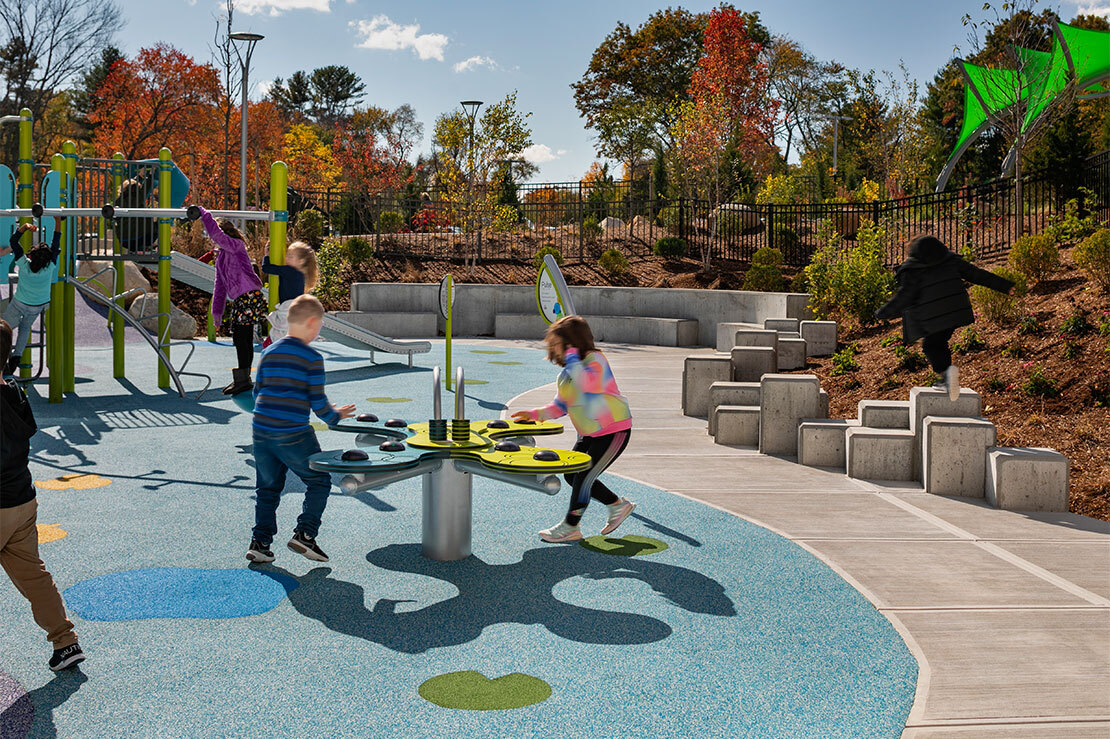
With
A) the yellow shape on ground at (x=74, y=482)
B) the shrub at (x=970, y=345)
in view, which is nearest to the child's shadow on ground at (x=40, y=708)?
the yellow shape on ground at (x=74, y=482)

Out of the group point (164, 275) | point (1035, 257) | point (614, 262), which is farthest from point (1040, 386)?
point (614, 262)

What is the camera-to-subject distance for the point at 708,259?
82.3 ft

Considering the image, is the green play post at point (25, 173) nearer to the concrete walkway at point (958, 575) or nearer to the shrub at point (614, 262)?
the concrete walkway at point (958, 575)

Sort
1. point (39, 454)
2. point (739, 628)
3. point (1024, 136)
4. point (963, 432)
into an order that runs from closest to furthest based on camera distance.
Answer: point (739, 628) < point (963, 432) < point (39, 454) < point (1024, 136)

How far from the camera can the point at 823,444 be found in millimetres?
8609

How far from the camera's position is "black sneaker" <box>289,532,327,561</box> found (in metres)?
5.51

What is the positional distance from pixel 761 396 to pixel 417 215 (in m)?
23.7

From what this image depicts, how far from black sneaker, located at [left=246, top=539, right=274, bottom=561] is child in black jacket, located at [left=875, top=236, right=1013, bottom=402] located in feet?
13.0

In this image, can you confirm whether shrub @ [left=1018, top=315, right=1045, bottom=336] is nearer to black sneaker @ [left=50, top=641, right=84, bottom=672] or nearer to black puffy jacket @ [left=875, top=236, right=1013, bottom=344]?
black puffy jacket @ [left=875, top=236, right=1013, bottom=344]

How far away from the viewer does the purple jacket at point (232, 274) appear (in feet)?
34.9

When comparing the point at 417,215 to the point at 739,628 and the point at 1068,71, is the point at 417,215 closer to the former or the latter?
the point at 1068,71

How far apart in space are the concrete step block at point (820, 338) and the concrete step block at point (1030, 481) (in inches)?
257

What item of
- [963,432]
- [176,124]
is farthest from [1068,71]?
[176,124]

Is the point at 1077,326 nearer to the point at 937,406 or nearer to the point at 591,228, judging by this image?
the point at 937,406
